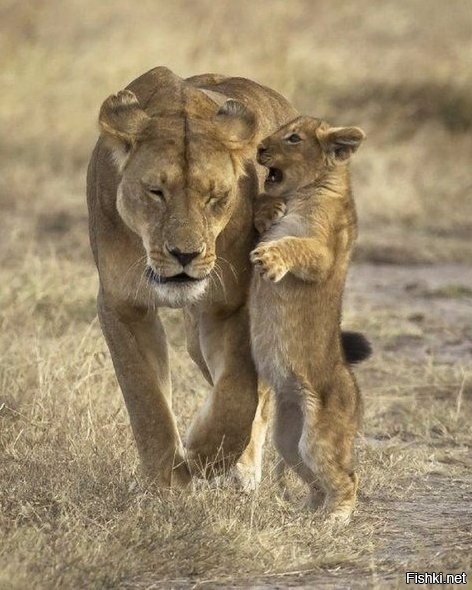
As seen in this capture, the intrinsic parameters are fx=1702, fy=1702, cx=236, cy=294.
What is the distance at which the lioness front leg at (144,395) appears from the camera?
19.6ft

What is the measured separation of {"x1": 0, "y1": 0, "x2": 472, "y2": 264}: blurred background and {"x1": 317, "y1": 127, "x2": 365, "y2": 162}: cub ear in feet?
16.9

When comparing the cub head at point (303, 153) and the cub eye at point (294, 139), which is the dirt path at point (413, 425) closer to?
the cub head at point (303, 153)

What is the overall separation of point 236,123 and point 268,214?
0.33 m

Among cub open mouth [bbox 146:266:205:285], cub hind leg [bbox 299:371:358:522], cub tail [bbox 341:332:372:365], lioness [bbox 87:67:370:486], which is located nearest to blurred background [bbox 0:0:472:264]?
cub tail [bbox 341:332:372:365]

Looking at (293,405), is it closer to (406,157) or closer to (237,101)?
(237,101)

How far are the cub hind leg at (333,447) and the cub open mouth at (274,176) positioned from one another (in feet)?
2.43

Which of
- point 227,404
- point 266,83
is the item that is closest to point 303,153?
point 227,404

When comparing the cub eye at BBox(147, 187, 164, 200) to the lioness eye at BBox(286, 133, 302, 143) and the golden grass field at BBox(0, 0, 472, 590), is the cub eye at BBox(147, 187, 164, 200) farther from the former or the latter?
the golden grass field at BBox(0, 0, 472, 590)

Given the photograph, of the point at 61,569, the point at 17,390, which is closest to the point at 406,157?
the point at 17,390

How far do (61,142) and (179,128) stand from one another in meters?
9.16

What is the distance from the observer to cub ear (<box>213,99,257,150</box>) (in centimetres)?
581

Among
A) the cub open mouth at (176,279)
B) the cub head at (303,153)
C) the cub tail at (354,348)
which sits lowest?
the cub tail at (354,348)

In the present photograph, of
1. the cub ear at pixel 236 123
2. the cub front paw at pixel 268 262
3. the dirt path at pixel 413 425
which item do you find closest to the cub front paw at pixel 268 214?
the cub ear at pixel 236 123

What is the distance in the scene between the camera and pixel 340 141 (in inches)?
236
